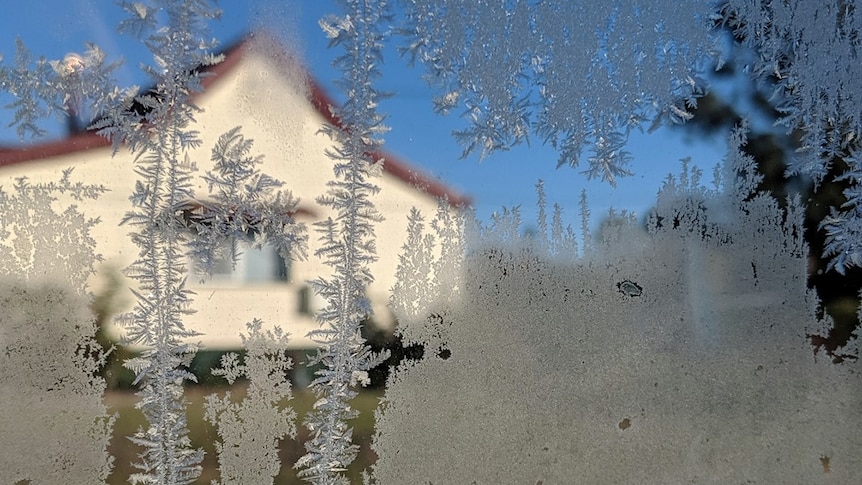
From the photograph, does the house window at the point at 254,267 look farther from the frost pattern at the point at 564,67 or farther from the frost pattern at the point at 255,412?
the frost pattern at the point at 564,67

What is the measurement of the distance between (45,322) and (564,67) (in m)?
0.77

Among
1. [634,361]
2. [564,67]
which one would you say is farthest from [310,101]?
[634,361]

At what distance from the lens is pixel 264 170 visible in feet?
2.48

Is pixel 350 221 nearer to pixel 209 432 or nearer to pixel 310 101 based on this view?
pixel 310 101

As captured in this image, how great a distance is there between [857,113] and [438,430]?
765 mm

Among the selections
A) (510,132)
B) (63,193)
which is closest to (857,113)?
(510,132)

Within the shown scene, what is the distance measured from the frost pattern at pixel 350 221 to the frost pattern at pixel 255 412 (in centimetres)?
4

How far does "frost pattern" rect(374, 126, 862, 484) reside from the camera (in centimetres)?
79

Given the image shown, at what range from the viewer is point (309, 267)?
0.76 metres

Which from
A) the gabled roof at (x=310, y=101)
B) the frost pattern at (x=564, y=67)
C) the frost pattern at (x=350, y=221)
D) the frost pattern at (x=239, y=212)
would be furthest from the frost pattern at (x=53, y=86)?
the frost pattern at (x=564, y=67)

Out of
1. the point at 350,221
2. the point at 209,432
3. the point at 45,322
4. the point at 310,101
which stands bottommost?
the point at 209,432

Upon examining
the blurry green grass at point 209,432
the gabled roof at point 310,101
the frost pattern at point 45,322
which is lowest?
the blurry green grass at point 209,432

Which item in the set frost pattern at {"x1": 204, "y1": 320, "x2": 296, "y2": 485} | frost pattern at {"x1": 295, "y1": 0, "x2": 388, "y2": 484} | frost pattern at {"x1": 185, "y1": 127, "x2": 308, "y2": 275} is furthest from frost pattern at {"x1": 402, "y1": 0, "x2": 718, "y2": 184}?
frost pattern at {"x1": 204, "y1": 320, "x2": 296, "y2": 485}

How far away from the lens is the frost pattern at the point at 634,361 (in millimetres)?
788
